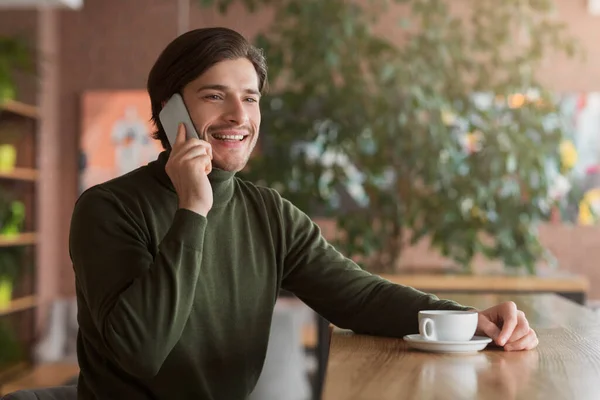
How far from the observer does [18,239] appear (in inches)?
246

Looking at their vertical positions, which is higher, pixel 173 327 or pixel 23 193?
pixel 173 327

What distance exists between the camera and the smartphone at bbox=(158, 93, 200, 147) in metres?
1.74

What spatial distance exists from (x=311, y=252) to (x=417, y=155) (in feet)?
8.02

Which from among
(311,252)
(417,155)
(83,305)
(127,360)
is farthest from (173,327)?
(417,155)

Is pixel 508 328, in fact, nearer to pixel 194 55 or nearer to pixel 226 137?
pixel 226 137

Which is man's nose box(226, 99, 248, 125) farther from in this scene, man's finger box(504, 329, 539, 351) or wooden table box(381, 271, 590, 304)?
wooden table box(381, 271, 590, 304)

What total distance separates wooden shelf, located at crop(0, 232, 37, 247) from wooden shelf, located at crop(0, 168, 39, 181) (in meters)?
0.35

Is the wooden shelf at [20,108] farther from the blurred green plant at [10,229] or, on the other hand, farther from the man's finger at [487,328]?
the man's finger at [487,328]

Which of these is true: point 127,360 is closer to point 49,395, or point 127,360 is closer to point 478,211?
point 49,395

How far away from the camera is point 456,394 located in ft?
3.75

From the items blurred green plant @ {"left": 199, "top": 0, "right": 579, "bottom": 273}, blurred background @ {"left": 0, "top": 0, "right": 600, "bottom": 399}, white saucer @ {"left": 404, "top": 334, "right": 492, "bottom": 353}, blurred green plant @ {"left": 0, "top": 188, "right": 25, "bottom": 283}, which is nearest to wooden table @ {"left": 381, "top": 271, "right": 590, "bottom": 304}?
blurred background @ {"left": 0, "top": 0, "right": 600, "bottom": 399}

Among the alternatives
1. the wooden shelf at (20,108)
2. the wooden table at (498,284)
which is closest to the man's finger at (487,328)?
the wooden table at (498,284)

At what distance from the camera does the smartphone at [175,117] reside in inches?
68.6

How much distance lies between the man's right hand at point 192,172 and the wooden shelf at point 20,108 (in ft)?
14.1
